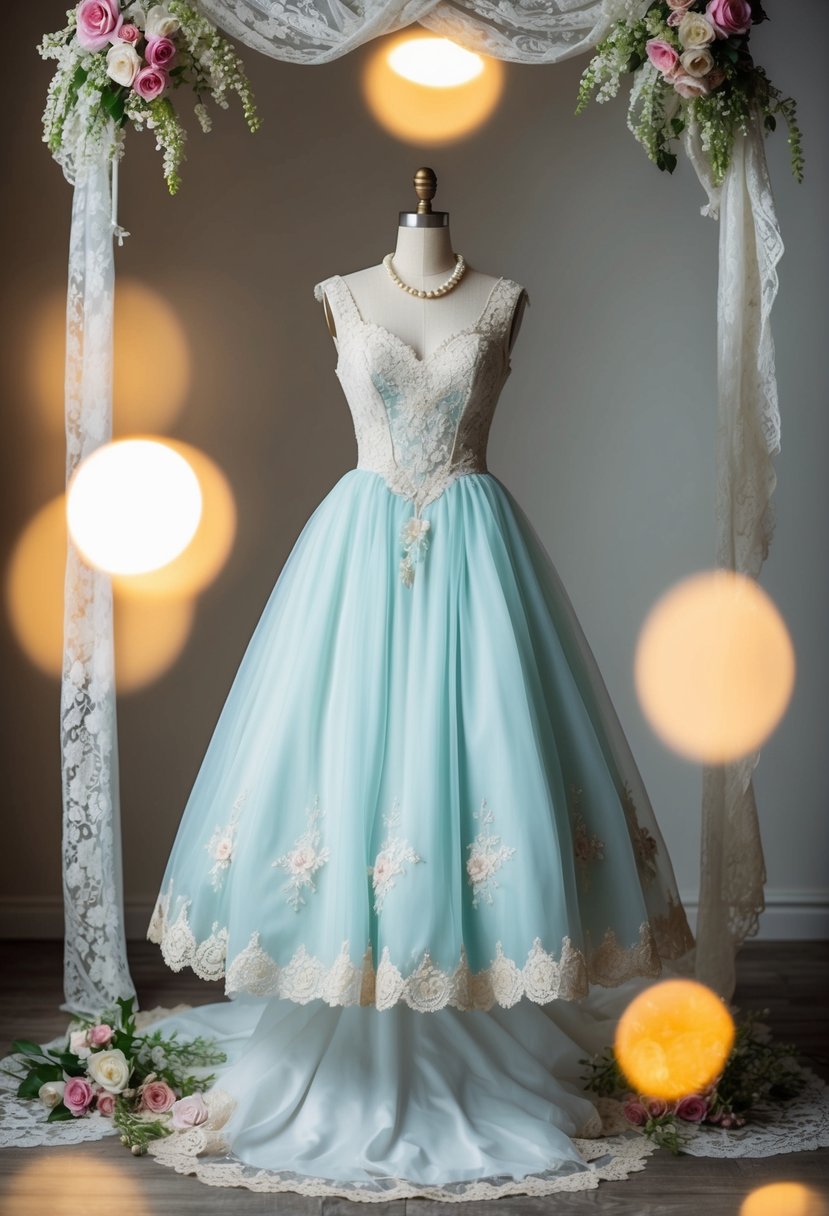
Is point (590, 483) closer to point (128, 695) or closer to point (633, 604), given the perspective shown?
point (633, 604)

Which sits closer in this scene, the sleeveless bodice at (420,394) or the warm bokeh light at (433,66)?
the sleeveless bodice at (420,394)

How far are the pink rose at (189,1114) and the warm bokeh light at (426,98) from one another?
109 inches

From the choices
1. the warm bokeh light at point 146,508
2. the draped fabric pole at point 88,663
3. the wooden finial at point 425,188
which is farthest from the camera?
the warm bokeh light at point 146,508

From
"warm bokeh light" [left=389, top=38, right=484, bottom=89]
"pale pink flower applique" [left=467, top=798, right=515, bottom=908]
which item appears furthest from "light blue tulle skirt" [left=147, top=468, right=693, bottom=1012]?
"warm bokeh light" [left=389, top=38, right=484, bottom=89]

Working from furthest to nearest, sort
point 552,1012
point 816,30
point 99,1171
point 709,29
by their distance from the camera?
point 816,30 < point 552,1012 < point 709,29 < point 99,1171

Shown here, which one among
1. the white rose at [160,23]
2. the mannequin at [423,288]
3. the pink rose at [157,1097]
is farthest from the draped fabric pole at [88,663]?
the mannequin at [423,288]

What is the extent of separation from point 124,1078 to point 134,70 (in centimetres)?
207

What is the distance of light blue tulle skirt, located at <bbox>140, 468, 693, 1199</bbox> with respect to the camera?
2.45 m

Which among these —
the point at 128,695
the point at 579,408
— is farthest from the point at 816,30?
the point at 128,695

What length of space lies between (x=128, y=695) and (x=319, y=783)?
168 cm

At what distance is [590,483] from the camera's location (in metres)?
4.12

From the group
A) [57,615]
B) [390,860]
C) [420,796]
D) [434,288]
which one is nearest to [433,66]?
[434,288]

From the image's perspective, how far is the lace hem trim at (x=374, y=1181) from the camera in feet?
7.91
